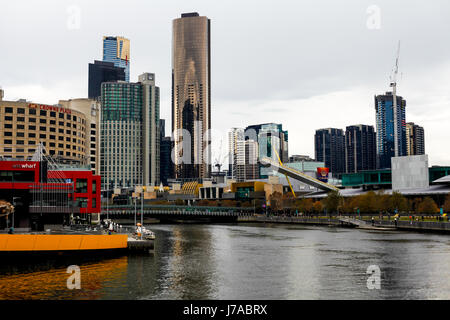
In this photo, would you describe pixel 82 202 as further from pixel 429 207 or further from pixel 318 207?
pixel 429 207

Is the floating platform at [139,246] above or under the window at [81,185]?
under

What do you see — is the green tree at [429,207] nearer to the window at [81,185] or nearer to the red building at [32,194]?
the window at [81,185]

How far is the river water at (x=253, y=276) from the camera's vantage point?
137 ft

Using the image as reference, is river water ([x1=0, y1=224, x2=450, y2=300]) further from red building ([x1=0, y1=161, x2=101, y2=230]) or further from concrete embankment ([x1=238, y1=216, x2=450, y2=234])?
red building ([x1=0, y1=161, x2=101, y2=230])

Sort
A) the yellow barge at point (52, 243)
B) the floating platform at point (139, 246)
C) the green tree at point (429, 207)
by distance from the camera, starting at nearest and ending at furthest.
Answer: the yellow barge at point (52, 243), the floating platform at point (139, 246), the green tree at point (429, 207)

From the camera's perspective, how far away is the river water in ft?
137

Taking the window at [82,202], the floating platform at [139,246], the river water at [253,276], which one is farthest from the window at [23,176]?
the floating platform at [139,246]

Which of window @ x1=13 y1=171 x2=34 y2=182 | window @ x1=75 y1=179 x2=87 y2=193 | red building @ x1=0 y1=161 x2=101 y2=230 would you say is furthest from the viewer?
window @ x1=75 y1=179 x2=87 y2=193

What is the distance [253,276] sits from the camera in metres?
51.4

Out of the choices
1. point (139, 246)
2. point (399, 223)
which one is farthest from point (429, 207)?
point (139, 246)

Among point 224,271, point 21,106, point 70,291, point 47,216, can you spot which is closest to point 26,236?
point 70,291

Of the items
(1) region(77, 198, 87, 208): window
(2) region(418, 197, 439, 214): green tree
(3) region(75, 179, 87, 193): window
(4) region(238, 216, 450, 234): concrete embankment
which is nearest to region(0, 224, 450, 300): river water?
(4) region(238, 216, 450, 234): concrete embankment

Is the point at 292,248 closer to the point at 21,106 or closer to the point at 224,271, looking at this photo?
the point at 224,271

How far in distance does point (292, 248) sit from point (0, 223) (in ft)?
Result: 162
